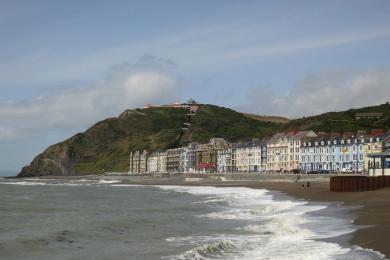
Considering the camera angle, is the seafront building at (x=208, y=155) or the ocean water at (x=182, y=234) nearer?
the ocean water at (x=182, y=234)

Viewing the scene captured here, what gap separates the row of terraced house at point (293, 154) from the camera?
4218 inches

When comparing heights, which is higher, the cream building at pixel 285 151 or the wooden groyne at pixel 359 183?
the cream building at pixel 285 151

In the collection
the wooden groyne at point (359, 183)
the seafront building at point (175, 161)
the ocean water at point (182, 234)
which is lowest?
the ocean water at point (182, 234)

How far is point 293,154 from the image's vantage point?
427ft

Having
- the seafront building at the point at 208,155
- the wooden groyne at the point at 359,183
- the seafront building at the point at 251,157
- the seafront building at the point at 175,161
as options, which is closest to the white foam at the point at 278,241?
the wooden groyne at the point at 359,183

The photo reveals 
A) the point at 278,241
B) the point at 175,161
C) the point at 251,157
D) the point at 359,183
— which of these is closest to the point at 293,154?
the point at 251,157

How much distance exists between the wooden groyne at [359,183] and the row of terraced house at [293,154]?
28.2 meters

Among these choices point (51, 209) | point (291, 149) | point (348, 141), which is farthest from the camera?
point (291, 149)

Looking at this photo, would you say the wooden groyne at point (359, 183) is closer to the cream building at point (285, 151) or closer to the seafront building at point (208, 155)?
the cream building at point (285, 151)

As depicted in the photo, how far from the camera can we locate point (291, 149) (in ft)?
430

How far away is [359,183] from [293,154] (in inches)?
3115

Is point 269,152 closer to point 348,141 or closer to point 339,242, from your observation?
point 348,141

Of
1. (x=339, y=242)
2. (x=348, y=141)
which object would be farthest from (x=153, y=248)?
(x=348, y=141)

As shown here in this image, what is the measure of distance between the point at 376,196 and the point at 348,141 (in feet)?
232
